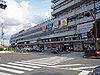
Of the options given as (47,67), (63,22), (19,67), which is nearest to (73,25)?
(63,22)

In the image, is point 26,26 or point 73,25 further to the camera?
point 26,26

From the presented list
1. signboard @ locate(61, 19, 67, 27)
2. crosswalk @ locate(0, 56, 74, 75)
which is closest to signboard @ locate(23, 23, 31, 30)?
signboard @ locate(61, 19, 67, 27)

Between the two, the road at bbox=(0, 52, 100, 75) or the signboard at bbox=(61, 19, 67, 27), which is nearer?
the road at bbox=(0, 52, 100, 75)

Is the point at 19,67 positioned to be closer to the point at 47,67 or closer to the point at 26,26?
the point at 47,67

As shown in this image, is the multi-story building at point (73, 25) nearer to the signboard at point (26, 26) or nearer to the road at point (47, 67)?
the road at point (47, 67)

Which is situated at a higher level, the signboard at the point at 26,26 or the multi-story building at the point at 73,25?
the signboard at the point at 26,26

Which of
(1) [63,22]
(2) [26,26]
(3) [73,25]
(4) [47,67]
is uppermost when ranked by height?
(2) [26,26]

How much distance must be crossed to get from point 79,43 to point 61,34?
1129 cm

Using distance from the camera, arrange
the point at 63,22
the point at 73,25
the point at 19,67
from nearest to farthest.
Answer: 1. the point at 19,67
2. the point at 73,25
3. the point at 63,22

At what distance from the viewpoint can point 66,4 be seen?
158 feet

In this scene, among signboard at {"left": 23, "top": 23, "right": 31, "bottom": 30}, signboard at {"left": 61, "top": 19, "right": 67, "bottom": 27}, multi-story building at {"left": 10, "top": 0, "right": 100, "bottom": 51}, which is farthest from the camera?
signboard at {"left": 23, "top": 23, "right": 31, "bottom": 30}

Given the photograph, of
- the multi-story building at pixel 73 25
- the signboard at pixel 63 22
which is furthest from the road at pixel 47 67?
the signboard at pixel 63 22

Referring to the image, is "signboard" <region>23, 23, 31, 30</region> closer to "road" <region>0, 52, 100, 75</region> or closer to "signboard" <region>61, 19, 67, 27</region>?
"signboard" <region>61, 19, 67, 27</region>

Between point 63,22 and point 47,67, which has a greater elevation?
point 63,22
